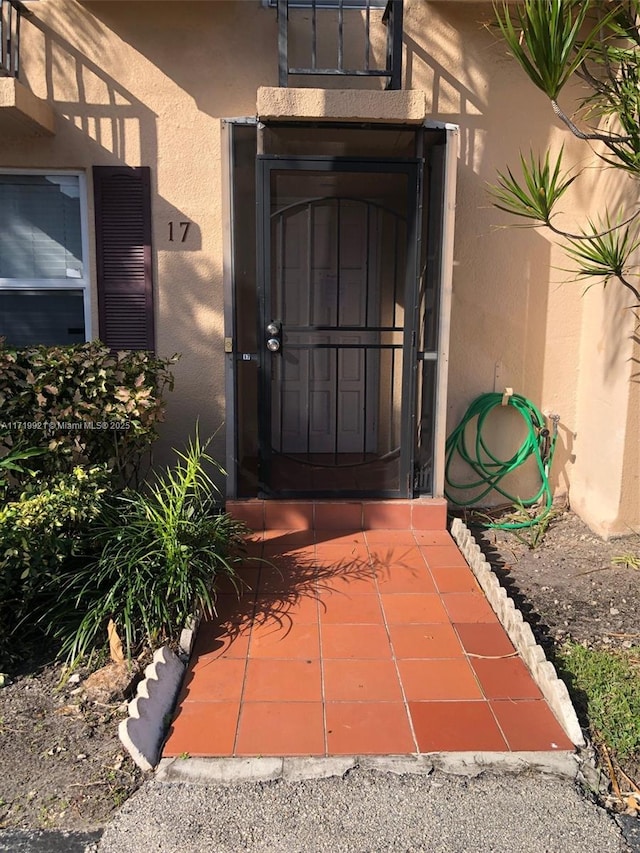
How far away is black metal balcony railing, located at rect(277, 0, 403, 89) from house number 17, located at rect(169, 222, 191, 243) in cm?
106

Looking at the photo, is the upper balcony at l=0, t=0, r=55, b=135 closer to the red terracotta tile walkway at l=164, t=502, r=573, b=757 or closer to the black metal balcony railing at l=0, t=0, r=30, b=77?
the black metal balcony railing at l=0, t=0, r=30, b=77

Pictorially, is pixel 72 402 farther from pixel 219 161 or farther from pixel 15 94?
pixel 219 161

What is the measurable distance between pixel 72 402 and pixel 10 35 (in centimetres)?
237

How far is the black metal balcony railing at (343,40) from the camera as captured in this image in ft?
12.9

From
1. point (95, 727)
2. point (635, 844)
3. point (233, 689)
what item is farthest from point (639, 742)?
point (95, 727)

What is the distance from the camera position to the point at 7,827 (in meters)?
2.13

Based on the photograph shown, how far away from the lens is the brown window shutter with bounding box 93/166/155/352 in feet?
14.4

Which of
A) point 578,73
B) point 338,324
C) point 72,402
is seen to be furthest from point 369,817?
point 338,324

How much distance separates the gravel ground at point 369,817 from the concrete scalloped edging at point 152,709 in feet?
0.45

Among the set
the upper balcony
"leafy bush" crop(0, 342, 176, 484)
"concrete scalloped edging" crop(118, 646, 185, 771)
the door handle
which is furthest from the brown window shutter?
"concrete scalloped edging" crop(118, 646, 185, 771)

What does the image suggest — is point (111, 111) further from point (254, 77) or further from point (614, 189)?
point (614, 189)

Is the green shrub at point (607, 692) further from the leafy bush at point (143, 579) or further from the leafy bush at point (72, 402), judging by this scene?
the leafy bush at point (72, 402)

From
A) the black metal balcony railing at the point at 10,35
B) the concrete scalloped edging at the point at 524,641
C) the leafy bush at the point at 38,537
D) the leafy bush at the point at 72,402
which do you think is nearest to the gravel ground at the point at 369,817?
the concrete scalloped edging at the point at 524,641

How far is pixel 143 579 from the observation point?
3.13 m
